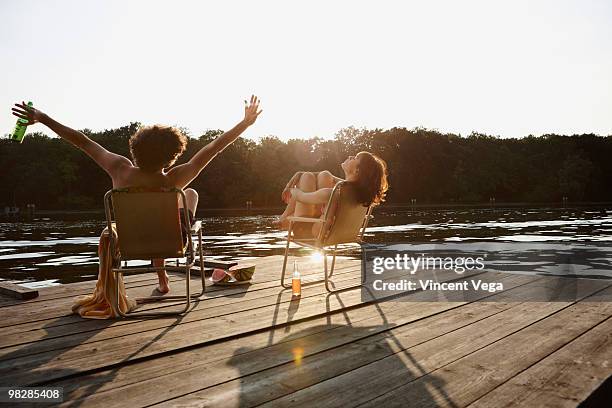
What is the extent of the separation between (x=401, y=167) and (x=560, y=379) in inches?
2835

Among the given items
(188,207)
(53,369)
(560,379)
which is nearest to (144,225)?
(188,207)

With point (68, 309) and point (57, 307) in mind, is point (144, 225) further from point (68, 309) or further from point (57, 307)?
point (57, 307)

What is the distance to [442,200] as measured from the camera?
74625 millimetres

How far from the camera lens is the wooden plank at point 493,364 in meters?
2.32

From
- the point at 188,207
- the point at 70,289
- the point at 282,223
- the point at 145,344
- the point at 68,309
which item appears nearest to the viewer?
the point at 145,344

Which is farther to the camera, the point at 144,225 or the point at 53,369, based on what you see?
the point at 144,225

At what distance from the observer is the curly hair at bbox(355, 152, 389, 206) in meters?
4.95

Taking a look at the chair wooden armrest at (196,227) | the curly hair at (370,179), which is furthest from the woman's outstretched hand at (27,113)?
the curly hair at (370,179)

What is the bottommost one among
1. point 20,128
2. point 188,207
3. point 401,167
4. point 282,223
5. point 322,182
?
point 282,223

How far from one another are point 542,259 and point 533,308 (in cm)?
677

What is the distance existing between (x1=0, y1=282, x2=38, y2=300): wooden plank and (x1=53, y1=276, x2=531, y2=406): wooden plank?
2302 millimetres

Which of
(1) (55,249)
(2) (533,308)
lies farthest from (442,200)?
(2) (533,308)

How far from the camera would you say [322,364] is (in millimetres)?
2764

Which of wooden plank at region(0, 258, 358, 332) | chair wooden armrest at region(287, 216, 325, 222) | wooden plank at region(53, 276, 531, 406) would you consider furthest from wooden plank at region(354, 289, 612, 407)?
wooden plank at region(0, 258, 358, 332)
